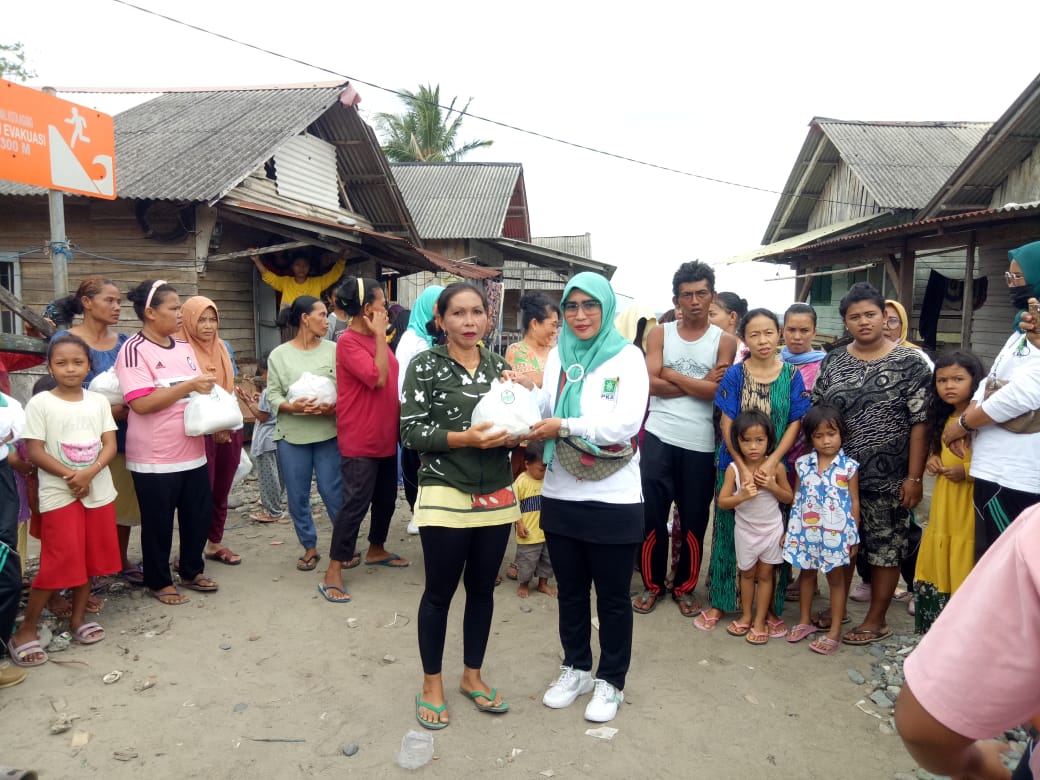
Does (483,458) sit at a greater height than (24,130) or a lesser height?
lesser

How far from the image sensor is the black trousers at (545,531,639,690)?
9.66ft

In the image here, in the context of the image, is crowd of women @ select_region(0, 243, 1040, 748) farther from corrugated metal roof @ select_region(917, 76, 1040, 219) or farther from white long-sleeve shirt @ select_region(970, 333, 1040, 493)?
corrugated metal roof @ select_region(917, 76, 1040, 219)

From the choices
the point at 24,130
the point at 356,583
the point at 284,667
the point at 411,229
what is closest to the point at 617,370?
the point at 284,667

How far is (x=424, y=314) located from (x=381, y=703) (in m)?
2.69

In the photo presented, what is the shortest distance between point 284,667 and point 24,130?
372 cm

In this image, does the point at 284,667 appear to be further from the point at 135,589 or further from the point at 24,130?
the point at 24,130

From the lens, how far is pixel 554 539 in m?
3.06

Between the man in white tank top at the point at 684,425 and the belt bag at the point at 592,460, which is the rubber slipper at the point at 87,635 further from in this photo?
the man in white tank top at the point at 684,425

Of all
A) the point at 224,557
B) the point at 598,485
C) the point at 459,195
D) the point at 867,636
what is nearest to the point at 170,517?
the point at 224,557

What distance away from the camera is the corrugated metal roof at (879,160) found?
14812 mm

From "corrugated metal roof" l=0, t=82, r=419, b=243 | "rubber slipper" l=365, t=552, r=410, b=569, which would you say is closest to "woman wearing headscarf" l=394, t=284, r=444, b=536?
"rubber slipper" l=365, t=552, r=410, b=569

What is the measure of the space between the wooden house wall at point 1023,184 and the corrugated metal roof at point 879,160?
2.74 metres

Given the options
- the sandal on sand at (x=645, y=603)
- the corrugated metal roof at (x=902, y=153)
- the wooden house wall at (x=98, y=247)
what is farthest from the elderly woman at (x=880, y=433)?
the corrugated metal roof at (x=902, y=153)

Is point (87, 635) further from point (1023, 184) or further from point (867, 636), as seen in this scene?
point (1023, 184)
